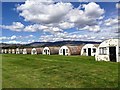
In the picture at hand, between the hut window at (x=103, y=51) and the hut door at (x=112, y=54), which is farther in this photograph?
the hut window at (x=103, y=51)

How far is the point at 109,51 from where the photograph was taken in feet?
126

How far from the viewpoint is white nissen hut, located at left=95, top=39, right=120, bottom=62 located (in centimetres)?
3669

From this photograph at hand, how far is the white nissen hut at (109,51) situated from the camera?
36.7m

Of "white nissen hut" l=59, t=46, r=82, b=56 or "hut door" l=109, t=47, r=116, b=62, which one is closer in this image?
"hut door" l=109, t=47, r=116, b=62

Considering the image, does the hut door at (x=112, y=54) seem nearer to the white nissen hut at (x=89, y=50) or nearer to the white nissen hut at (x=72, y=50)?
the white nissen hut at (x=89, y=50)

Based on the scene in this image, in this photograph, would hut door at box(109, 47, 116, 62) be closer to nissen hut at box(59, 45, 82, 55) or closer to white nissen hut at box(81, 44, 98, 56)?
white nissen hut at box(81, 44, 98, 56)

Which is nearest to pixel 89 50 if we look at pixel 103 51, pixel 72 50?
pixel 72 50

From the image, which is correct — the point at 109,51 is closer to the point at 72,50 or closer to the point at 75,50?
the point at 75,50

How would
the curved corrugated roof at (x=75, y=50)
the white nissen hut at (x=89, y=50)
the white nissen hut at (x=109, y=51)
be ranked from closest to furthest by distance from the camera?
the white nissen hut at (x=109, y=51) < the white nissen hut at (x=89, y=50) < the curved corrugated roof at (x=75, y=50)

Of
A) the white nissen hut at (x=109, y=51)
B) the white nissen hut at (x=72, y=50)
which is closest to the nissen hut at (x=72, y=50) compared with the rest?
the white nissen hut at (x=72, y=50)

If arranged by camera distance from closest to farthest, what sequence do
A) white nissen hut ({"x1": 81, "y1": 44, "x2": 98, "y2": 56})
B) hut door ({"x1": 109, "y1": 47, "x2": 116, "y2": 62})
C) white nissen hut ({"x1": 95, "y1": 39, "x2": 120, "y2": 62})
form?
white nissen hut ({"x1": 95, "y1": 39, "x2": 120, "y2": 62}) < hut door ({"x1": 109, "y1": 47, "x2": 116, "y2": 62}) < white nissen hut ({"x1": 81, "y1": 44, "x2": 98, "y2": 56})

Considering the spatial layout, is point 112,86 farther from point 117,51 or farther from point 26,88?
point 117,51

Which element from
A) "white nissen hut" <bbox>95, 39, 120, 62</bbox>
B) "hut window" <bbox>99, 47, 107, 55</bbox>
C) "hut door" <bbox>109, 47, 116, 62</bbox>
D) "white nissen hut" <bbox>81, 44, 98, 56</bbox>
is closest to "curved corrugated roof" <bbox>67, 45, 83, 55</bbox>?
"white nissen hut" <bbox>81, 44, 98, 56</bbox>

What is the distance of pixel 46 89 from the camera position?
46.0 feet
